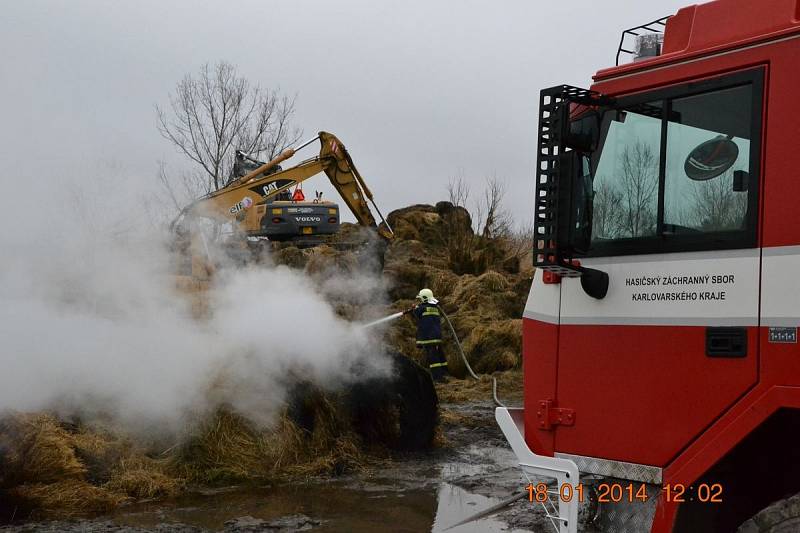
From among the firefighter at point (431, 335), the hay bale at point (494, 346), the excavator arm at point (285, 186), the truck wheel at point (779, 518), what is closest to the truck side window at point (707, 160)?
the truck wheel at point (779, 518)

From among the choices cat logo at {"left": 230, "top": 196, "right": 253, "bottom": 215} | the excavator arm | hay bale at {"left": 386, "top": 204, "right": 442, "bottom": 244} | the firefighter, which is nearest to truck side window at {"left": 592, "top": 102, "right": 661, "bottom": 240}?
the firefighter

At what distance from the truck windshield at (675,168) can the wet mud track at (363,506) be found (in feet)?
11.0

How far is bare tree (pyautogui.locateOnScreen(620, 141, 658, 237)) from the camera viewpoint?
401 centimetres

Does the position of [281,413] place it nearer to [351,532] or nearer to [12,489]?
[351,532]

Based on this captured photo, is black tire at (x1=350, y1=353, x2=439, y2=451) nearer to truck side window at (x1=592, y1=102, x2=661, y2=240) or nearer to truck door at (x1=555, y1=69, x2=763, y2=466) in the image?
truck door at (x1=555, y1=69, x2=763, y2=466)

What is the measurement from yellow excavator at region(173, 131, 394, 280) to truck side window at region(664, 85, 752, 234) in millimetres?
11818

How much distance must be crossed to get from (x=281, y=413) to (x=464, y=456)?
229 centimetres

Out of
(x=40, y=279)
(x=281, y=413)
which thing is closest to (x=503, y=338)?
(x=281, y=413)

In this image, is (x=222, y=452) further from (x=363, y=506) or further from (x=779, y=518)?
(x=779, y=518)

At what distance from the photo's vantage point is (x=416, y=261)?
66.6 feet

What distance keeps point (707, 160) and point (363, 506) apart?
4.59 m

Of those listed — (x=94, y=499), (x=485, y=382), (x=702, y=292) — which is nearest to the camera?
(x=702, y=292)

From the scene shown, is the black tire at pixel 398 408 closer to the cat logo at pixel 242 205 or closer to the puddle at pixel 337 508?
the puddle at pixel 337 508

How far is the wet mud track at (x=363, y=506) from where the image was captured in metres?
6.43
